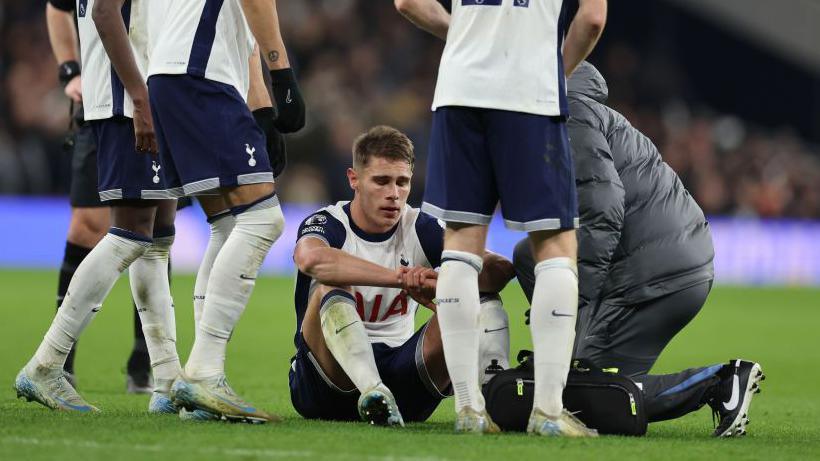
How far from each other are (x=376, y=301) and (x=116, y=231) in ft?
3.61

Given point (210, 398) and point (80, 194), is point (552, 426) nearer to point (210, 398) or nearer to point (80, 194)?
point (210, 398)

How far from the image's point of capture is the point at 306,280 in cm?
530

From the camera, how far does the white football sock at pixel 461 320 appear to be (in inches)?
176

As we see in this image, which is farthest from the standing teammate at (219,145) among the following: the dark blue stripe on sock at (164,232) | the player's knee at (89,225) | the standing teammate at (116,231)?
the player's knee at (89,225)

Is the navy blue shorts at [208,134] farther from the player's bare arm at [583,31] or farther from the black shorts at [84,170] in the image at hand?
the black shorts at [84,170]

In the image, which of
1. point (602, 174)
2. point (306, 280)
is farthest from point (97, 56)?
point (602, 174)

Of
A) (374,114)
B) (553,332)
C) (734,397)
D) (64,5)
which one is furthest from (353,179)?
(374,114)

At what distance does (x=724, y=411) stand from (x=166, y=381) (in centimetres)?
226

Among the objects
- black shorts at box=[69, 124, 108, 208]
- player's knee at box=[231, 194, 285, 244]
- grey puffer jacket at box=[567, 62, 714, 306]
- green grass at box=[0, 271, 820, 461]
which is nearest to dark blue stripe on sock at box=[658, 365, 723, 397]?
green grass at box=[0, 271, 820, 461]

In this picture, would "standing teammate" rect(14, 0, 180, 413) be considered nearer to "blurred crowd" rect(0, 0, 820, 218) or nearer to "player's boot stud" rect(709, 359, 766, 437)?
"player's boot stud" rect(709, 359, 766, 437)

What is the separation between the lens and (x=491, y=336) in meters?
5.04

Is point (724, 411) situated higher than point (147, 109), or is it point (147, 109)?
point (147, 109)

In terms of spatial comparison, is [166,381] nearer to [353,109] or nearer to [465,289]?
[465,289]

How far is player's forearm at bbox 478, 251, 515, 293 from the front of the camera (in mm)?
5000
